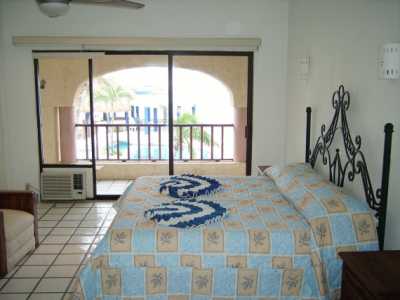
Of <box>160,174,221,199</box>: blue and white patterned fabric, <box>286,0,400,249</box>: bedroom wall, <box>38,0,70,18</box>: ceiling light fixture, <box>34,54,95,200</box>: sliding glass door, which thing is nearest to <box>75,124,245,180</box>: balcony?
<box>34,54,95,200</box>: sliding glass door

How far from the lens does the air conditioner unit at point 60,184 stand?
206 inches

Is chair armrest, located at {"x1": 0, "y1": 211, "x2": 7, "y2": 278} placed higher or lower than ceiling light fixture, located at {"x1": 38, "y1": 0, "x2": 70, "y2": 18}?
lower

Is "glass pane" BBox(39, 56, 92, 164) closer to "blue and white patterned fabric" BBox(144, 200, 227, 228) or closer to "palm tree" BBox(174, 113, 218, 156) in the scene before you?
"palm tree" BBox(174, 113, 218, 156)

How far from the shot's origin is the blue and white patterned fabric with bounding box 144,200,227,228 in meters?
2.52

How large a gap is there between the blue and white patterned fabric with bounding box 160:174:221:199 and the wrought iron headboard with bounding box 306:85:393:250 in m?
0.98

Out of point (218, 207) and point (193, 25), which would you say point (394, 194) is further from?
point (193, 25)

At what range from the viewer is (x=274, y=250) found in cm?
241

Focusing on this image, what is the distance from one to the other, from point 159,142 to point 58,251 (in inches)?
127

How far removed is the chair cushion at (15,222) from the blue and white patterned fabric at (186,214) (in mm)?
1305

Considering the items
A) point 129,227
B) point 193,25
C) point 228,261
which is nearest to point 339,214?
point 228,261

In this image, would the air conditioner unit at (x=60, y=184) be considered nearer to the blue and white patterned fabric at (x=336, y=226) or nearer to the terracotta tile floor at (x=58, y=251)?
the terracotta tile floor at (x=58, y=251)

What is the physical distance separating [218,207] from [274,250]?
54cm

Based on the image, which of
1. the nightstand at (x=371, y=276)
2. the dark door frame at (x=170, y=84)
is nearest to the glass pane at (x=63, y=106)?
the dark door frame at (x=170, y=84)

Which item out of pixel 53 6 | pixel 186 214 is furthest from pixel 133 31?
pixel 186 214
